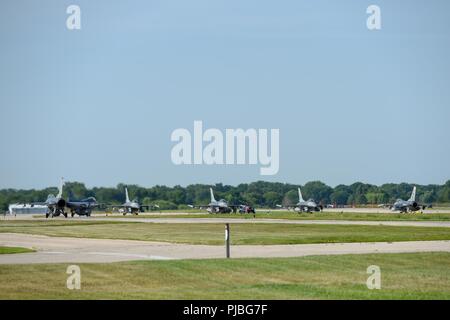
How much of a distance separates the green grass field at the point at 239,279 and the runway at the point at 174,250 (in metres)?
2.94

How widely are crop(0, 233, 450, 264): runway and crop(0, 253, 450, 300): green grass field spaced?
2.94 meters

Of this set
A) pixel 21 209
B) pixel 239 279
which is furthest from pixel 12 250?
pixel 21 209

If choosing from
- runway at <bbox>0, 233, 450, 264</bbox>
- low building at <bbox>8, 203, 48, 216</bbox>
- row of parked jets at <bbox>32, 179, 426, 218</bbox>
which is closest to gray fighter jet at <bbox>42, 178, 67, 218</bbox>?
row of parked jets at <bbox>32, 179, 426, 218</bbox>

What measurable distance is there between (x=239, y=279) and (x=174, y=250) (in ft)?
39.6

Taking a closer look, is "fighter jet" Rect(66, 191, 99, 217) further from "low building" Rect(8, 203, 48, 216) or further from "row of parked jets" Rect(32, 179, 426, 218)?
"low building" Rect(8, 203, 48, 216)

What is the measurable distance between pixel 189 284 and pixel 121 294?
260 centimetres

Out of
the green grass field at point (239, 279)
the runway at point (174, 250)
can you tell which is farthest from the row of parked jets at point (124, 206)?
the green grass field at point (239, 279)

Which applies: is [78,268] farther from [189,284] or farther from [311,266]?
[311,266]

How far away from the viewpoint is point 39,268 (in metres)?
26.3

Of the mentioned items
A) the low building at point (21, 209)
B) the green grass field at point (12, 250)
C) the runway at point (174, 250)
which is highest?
the runway at point (174, 250)

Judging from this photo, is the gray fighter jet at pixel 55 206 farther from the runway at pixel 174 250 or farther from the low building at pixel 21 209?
the runway at pixel 174 250

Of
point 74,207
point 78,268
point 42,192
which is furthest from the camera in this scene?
point 42,192

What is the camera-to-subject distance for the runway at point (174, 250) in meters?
30.9
